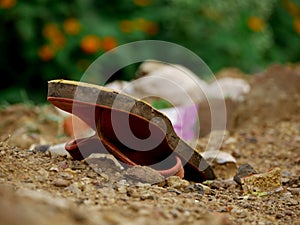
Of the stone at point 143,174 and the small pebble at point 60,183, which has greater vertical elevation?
the stone at point 143,174

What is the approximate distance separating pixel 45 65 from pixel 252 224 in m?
3.49

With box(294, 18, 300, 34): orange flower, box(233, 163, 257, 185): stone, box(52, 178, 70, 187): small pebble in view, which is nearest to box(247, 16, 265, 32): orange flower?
box(294, 18, 300, 34): orange flower

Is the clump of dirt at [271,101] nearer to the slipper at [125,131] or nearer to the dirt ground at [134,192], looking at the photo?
the dirt ground at [134,192]

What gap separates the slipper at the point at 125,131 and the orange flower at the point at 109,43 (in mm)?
2809

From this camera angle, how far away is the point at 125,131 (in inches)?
80.7

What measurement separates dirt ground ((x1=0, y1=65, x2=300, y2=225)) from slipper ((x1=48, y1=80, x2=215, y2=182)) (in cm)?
6

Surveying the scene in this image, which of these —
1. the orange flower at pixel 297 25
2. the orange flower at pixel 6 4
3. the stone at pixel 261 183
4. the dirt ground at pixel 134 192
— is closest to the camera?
the dirt ground at pixel 134 192

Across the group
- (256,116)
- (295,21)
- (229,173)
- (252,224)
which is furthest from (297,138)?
(295,21)

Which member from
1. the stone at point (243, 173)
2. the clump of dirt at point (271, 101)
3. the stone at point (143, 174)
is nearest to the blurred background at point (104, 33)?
the clump of dirt at point (271, 101)

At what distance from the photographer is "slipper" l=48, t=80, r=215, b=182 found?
1.93 meters

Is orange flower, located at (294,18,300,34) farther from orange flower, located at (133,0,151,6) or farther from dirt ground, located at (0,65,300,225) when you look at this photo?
dirt ground, located at (0,65,300,225)

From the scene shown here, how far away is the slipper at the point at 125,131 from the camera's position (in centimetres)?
193

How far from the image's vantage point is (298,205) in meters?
1.99

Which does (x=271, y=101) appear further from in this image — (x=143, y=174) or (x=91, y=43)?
(x=91, y=43)
